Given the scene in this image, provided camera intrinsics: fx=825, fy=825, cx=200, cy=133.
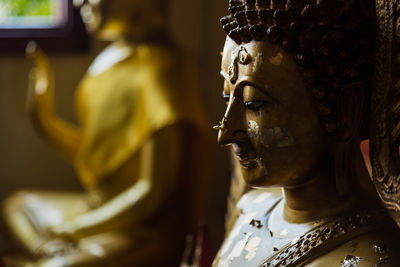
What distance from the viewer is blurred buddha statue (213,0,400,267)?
0.99 meters

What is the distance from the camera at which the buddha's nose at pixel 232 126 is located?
1.06m

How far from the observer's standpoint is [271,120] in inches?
41.2

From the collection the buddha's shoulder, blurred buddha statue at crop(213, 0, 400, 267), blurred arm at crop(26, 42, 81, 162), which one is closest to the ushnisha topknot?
blurred buddha statue at crop(213, 0, 400, 267)

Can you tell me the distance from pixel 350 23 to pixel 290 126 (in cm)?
15

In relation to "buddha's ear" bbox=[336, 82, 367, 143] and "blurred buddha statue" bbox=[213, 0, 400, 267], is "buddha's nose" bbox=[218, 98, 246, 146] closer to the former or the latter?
"blurred buddha statue" bbox=[213, 0, 400, 267]

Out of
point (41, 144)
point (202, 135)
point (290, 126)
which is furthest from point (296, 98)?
point (41, 144)

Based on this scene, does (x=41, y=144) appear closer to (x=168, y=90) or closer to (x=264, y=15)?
(x=168, y=90)

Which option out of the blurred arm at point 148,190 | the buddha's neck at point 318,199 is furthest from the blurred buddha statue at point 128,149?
the buddha's neck at point 318,199

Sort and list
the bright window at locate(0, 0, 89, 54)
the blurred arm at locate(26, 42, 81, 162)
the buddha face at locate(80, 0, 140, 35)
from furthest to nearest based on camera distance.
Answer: the bright window at locate(0, 0, 89, 54), the blurred arm at locate(26, 42, 81, 162), the buddha face at locate(80, 0, 140, 35)

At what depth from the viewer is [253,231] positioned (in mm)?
1177

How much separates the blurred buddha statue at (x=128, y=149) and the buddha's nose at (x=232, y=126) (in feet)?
4.18

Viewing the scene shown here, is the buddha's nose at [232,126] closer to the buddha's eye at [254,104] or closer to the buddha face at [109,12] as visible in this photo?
the buddha's eye at [254,104]

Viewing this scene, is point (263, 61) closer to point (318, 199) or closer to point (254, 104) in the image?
point (254, 104)

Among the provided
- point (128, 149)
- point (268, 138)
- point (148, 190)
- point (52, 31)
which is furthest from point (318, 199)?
point (52, 31)
